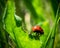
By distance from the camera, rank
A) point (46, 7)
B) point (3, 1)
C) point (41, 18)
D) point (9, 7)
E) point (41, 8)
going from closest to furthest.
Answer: point (9, 7), point (3, 1), point (41, 18), point (41, 8), point (46, 7)

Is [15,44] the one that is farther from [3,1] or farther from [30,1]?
[30,1]

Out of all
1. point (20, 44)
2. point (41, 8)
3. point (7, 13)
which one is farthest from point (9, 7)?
point (41, 8)

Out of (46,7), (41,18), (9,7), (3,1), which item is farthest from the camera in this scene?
(46,7)

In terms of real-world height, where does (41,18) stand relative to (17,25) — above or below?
below

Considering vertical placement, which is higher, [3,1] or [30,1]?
[3,1]

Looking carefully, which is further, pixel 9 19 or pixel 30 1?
pixel 30 1

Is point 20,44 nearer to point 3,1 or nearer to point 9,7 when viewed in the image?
point 9,7

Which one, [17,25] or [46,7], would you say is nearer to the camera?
[17,25]

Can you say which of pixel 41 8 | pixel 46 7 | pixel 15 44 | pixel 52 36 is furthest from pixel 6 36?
pixel 46 7

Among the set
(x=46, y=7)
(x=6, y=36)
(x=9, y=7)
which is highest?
(x=9, y=7)
